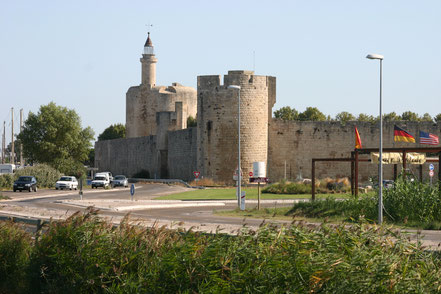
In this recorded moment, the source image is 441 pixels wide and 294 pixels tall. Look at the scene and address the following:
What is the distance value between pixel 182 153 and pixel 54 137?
1705 cm

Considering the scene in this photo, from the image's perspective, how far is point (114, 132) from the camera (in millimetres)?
118438

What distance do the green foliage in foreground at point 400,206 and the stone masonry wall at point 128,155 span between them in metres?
44.9

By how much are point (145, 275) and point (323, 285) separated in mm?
2787

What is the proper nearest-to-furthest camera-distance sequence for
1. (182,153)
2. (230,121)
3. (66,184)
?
(230,121)
(66,184)
(182,153)

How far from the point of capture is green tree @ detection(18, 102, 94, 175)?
239 feet

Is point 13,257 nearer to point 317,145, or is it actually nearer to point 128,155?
point 317,145

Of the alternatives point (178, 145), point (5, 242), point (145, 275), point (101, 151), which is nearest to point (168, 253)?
point (145, 275)

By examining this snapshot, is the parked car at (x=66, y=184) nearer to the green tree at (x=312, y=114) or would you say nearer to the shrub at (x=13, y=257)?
the shrub at (x=13, y=257)

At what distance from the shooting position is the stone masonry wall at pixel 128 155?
71750mm

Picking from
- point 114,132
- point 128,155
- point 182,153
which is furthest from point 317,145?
point 114,132

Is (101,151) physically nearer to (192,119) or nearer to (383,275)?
(192,119)

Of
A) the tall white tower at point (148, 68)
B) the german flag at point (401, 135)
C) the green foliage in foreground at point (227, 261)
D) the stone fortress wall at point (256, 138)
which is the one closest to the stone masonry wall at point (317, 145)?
the stone fortress wall at point (256, 138)

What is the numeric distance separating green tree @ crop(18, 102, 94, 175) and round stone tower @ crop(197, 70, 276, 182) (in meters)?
23.9

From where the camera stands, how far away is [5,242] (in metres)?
13.9
